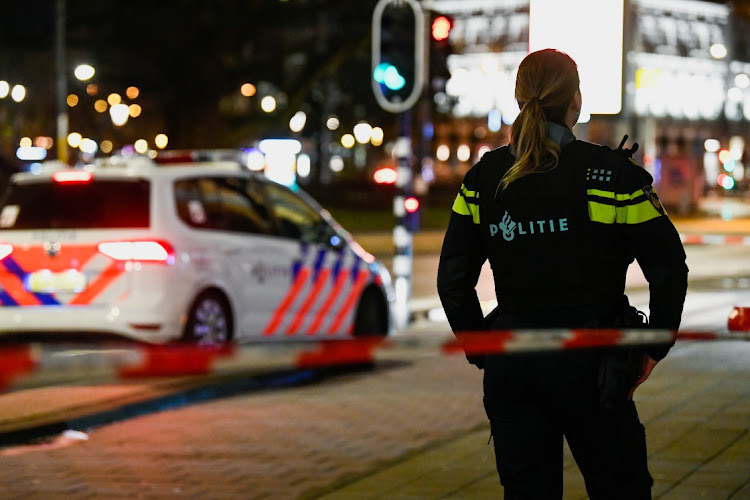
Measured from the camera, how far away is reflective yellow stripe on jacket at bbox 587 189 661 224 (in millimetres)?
3705

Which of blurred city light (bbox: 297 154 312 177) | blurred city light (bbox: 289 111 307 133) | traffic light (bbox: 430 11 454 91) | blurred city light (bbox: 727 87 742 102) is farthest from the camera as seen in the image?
blurred city light (bbox: 727 87 742 102)

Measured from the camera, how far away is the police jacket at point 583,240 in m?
3.72

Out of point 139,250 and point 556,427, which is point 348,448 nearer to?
point 139,250

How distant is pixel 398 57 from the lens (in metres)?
14.8

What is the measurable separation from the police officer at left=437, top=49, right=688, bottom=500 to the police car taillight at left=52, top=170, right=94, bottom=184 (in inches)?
263

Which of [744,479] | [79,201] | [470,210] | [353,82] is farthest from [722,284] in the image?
[353,82]

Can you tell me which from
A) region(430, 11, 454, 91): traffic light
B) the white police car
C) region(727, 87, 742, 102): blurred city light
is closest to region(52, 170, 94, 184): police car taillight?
the white police car

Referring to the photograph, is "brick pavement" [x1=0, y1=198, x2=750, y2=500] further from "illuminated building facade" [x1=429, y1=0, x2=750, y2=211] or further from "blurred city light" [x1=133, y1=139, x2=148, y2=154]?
"illuminated building facade" [x1=429, y1=0, x2=750, y2=211]

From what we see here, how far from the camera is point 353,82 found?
5775 cm

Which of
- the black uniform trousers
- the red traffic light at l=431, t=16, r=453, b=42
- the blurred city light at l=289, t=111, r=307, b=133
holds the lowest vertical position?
the black uniform trousers

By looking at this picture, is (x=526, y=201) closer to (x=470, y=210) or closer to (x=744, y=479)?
(x=470, y=210)

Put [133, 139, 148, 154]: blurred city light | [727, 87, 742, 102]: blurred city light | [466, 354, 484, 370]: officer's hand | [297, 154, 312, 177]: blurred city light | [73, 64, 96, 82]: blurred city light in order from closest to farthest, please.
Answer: [466, 354, 484, 370]: officer's hand < [73, 64, 96, 82]: blurred city light < [133, 139, 148, 154]: blurred city light < [297, 154, 312, 177]: blurred city light < [727, 87, 742, 102]: blurred city light

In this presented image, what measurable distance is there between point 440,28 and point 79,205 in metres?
6.66

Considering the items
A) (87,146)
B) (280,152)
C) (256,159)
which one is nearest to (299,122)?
(87,146)
